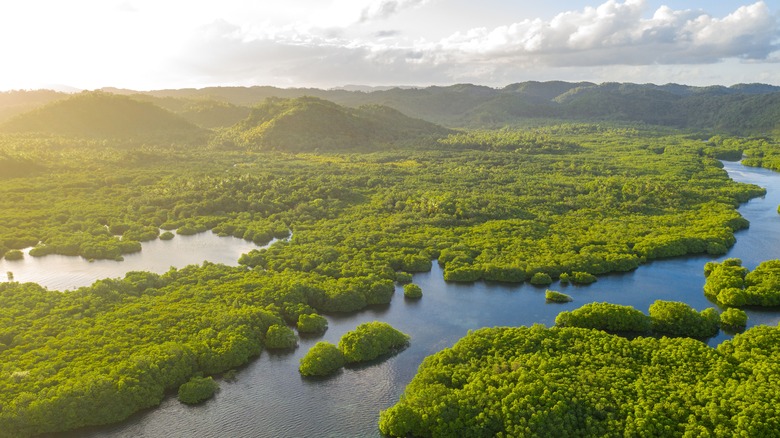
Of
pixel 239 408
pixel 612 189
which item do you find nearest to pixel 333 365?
pixel 239 408

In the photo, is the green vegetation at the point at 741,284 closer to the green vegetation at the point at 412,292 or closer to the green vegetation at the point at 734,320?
the green vegetation at the point at 734,320

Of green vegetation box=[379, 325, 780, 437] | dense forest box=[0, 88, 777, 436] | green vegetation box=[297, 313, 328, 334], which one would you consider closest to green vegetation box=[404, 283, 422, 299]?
dense forest box=[0, 88, 777, 436]

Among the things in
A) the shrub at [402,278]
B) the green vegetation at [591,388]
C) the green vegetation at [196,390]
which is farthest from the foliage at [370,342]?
the shrub at [402,278]

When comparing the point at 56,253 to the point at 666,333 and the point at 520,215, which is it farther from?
the point at 666,333

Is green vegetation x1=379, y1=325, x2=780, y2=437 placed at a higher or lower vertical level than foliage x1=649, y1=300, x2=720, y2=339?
higher

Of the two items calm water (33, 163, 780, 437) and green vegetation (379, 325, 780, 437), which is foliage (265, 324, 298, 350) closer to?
calm water (33, 163, 780, 437)

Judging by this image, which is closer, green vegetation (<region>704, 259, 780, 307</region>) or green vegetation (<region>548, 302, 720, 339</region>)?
green vegetation (<region>548, 302, 720, 339</region>)
